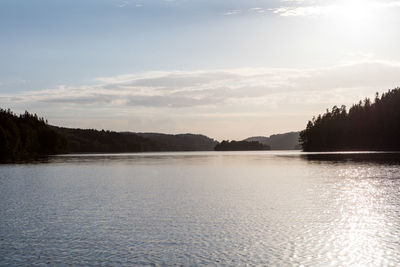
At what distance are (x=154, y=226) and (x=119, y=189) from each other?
26123 millimetres

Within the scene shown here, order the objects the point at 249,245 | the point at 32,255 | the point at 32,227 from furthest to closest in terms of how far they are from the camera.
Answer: the point at 32,227 → the point at 249,245 → the point at 32,255

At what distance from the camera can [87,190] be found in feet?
179

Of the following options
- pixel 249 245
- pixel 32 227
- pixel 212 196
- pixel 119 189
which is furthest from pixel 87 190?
pixel 249 245

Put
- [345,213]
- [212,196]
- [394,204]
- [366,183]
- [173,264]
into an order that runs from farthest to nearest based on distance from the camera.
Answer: [366,183]
[212,196]
[394,204]
[345,213]
[173,264]

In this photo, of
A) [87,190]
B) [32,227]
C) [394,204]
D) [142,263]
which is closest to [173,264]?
[142,263]

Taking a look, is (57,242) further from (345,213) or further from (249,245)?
(345,213)

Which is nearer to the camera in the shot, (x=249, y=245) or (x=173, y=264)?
(x=173, y=264)

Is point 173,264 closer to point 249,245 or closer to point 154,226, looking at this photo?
point 249,245

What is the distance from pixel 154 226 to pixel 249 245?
8.22 meters

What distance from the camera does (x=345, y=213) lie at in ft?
119

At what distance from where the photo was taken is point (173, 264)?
21125mm

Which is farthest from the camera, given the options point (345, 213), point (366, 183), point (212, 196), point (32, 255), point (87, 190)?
point (366, 183)

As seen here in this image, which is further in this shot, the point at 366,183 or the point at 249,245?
the point at 366,183

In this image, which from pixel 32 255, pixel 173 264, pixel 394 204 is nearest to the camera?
pixel 173 264
